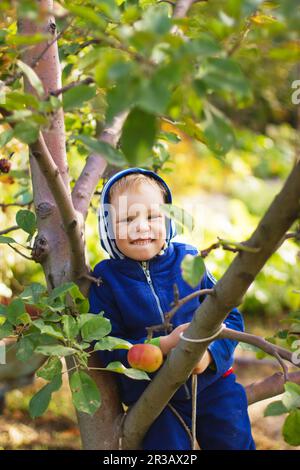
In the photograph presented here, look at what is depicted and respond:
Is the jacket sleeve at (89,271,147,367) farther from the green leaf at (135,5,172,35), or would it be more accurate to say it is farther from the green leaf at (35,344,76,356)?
the green leaf at (135,5,172,35)

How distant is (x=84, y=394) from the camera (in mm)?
1276

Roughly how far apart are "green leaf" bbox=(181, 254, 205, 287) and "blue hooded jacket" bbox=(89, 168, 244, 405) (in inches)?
21.9

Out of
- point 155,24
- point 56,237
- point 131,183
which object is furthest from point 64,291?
point 155,24

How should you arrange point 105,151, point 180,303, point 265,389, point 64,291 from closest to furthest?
point 105,151 → point 180,303 → point 64,291 → point 265,389

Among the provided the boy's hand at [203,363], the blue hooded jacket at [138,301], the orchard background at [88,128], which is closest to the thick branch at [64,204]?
the orchard background at [88,128]

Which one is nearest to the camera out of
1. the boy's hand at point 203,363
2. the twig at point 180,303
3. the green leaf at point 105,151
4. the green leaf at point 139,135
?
the green leaf at point 139,135

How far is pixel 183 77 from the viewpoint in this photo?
82cm

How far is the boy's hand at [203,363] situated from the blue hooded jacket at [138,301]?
0.02 meters

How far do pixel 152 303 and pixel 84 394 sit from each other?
1.23 feet

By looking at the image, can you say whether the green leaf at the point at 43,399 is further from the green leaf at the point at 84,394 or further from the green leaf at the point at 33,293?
the green leaf at the point at 33,293

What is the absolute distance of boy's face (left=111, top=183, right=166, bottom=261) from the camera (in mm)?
1581

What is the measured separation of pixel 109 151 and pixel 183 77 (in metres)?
0.16

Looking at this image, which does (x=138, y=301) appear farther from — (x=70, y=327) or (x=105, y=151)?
(x=105, y=151)

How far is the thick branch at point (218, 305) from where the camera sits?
3.30ft
